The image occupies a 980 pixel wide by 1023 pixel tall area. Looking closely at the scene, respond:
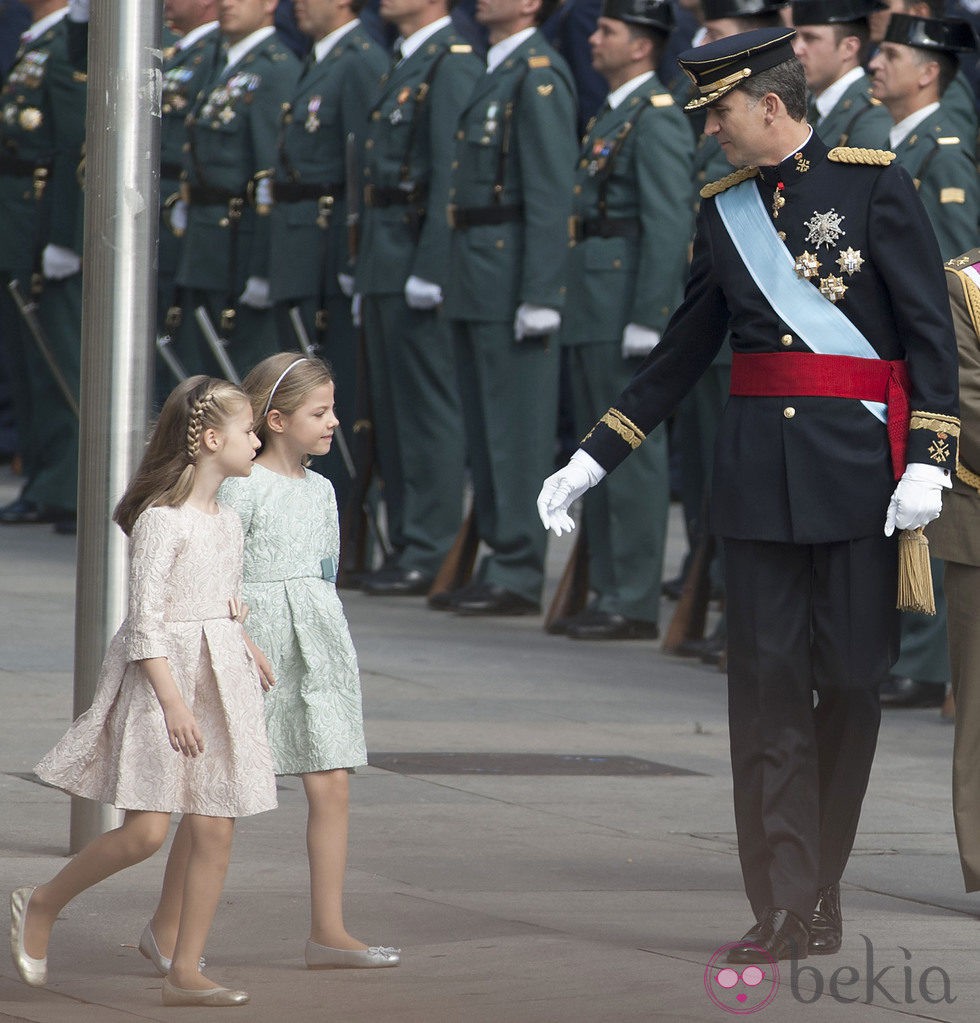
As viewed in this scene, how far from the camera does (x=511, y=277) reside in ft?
35.0

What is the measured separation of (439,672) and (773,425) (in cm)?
396

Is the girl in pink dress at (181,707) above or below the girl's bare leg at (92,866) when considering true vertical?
above

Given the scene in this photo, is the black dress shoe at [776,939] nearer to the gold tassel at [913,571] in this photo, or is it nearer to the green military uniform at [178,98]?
the gold tassel at [913,571]

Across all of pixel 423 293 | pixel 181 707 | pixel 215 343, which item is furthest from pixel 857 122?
pixel 181 707

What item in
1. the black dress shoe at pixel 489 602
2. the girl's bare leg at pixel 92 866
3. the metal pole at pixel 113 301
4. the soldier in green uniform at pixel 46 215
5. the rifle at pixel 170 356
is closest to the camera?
the girl's bare leg at pixel 92 866

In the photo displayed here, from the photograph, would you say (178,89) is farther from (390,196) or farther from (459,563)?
(459,563)

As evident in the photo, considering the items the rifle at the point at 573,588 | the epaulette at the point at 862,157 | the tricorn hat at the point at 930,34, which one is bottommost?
the rifle at the point at 573,588

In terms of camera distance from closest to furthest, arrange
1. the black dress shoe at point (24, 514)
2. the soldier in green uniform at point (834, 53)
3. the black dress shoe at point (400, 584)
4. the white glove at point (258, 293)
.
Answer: the soldier in green uniform at point (834, 53), the black dress shoe at point (400, 584), the white glove at point (258, 293), the black dress shoe at point (24, 514)

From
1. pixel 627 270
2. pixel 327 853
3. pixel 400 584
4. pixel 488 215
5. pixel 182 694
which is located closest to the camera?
pixel 182 694

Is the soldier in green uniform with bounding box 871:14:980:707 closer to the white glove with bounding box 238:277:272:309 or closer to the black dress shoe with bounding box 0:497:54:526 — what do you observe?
the white glove with bounding box 238:277:272:309

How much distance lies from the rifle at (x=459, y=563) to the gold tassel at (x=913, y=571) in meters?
5.74

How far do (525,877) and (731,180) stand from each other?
67.1 inches

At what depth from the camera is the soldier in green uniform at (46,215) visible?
42.7 ft

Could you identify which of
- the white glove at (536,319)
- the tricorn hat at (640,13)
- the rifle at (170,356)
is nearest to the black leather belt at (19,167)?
the rifle at (170,356)
